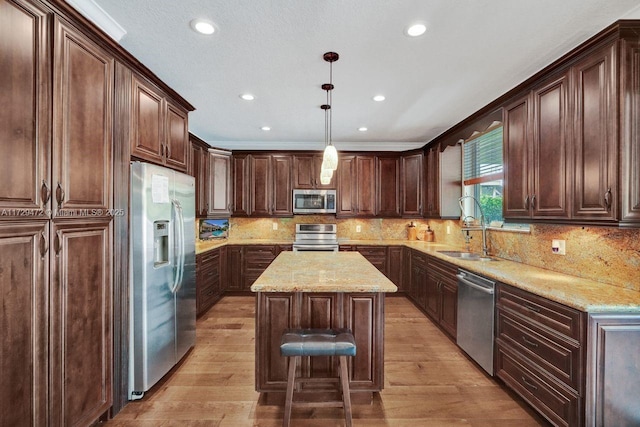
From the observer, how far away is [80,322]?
169cm

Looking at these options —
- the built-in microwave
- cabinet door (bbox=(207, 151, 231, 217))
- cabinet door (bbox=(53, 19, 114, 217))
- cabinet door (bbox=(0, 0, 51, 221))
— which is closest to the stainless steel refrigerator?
cabinet door (bbox=(53, 19, 114, 217))

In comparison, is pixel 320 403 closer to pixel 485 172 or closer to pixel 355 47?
pixel 355 47

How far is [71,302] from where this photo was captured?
1.62 m

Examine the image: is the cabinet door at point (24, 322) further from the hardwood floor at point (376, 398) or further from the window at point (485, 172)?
the window at point (485, 172)

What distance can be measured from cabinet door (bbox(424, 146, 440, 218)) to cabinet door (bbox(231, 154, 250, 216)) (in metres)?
3.01

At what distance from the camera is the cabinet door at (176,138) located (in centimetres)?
254

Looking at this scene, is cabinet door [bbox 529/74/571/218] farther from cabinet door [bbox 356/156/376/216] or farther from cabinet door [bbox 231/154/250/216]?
cabinet door [bbox 231/154/250/216]

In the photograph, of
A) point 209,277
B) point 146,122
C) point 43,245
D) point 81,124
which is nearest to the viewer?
point 43,245

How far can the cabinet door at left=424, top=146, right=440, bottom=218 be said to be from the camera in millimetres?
4352

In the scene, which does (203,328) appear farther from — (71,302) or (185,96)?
(185,96)

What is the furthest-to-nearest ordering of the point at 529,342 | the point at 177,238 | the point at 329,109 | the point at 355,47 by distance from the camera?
the point at 329,109
the point at 177,238
the point at 355,47
the point at 529,342

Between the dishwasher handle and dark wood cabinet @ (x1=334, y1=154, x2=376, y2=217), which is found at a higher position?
dark wood cabinet @ (x1=334, y1=154, x2=376, y2=217)

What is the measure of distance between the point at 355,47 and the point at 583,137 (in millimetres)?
1678

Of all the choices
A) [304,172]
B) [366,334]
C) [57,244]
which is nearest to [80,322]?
[57,244]
